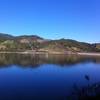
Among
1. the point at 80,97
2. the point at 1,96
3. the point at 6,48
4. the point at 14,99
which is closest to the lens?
the point at 80,97

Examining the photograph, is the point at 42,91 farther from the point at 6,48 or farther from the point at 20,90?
the point at 6,48

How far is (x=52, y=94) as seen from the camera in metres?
25.3

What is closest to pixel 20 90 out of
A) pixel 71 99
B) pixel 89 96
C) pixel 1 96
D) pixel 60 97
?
pixel 1 96

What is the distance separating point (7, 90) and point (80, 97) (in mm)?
9824

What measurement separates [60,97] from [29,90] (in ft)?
15.4

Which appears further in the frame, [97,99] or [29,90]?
[29,90]

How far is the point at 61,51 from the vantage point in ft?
655

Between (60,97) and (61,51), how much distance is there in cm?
17611

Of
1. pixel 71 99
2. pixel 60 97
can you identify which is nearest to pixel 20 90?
pixel 60 97

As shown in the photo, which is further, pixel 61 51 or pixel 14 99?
pixel 61 51

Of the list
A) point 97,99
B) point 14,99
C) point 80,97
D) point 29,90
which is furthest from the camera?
point 29,90

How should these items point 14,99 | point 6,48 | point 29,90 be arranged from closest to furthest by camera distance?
point 14,99
point 29,90
point 6,48

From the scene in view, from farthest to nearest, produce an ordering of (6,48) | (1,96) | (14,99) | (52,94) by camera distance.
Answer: (6,48), (52,94), (1,96), (14,99)

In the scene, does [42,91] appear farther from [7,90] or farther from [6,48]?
[6,48]
